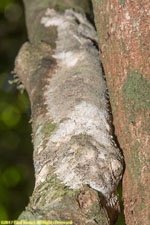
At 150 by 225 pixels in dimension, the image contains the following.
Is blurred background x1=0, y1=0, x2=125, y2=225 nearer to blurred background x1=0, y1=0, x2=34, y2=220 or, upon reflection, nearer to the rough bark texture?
blurred background x1=0, y1=0, x2=34, y2=220

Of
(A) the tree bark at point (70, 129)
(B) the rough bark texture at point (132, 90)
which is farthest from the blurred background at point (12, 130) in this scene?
(B) the rough bark texture at point (132, 90)

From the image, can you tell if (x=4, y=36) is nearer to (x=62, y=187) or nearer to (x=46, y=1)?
(x=46, y=1)

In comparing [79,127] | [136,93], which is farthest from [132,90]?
[79,127]

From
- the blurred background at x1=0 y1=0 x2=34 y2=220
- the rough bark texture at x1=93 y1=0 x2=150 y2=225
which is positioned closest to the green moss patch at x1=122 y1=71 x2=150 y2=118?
the rough bark texture at x1=93 y1=0 x2=150 y2=225

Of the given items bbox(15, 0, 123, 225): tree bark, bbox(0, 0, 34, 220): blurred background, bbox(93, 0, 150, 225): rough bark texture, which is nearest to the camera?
bbox(15, 0, 123, 225): tree bark

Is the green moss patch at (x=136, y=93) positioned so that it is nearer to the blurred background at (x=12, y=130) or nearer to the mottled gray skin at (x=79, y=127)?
the mottled gray skin at (x=79, y=127)

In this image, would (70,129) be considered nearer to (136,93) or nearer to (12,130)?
(136,93)

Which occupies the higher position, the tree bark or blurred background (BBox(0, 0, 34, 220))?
the tree bark
